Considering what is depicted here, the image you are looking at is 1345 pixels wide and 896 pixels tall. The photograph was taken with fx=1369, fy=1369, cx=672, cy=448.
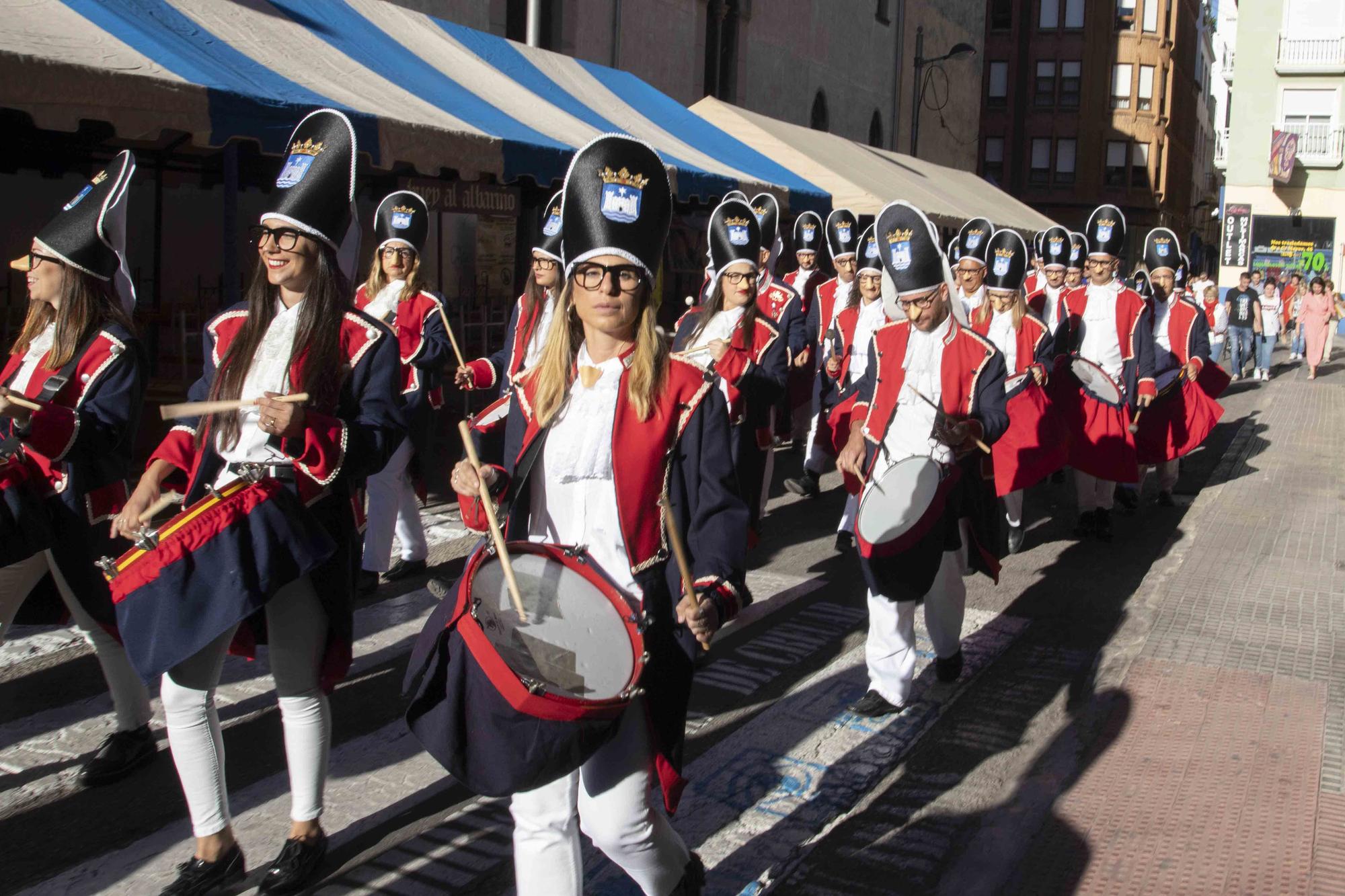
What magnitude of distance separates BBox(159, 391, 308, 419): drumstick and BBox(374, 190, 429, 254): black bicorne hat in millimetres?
4252

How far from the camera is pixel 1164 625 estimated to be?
6.57 metres

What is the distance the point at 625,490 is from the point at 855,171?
1831 centimetres

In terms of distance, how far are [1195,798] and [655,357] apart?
8.76ft

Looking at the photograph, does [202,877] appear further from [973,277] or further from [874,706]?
[973,277]

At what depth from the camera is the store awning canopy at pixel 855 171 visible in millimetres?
18547

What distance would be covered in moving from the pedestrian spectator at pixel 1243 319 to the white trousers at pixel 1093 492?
15.8 meters

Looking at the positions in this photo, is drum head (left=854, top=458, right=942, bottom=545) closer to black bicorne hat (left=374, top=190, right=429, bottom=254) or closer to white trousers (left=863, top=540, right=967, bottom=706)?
white trousers (left=863, top=540, right=967, bottom=706)

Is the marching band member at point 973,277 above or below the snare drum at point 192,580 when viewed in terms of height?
above

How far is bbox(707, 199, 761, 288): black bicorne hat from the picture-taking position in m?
7.58

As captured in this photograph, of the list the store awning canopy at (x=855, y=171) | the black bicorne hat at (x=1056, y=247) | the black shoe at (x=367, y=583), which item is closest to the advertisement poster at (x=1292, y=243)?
the store awning canopy at (x=855, y=171)

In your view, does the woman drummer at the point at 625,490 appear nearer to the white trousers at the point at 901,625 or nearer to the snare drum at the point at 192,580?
the snare drum at the point at 192,580

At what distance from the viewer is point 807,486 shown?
34.6 ft

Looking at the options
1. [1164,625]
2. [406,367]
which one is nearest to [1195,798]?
[1164,625]

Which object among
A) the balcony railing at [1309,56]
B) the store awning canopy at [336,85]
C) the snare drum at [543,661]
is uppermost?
the balcony railing at [1309,56]
